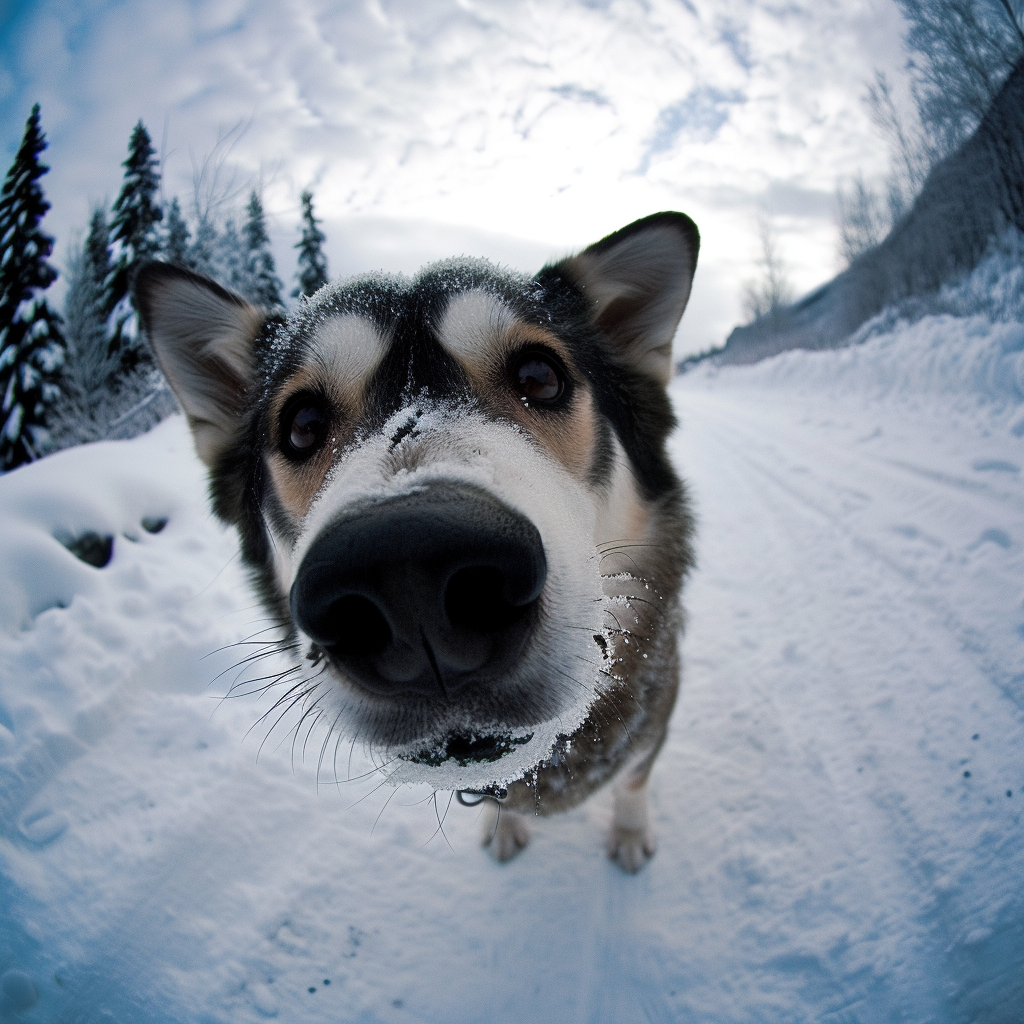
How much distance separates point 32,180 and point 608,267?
8.61 metres

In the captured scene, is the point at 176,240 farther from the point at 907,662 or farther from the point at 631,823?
the point at 907,662

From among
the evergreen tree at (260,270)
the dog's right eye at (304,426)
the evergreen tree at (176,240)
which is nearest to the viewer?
the dog's right eye at (304,426)

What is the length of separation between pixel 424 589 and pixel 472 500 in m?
0.21

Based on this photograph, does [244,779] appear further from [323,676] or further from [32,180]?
[32,180]

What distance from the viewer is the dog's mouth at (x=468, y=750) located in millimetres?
1187

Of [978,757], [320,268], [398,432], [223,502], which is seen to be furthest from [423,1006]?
[320,268]

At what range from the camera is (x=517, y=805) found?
2150mm

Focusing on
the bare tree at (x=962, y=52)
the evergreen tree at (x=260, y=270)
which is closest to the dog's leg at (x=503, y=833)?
the evergreen tree at (x=260, y=270)

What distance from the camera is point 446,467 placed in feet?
3.73

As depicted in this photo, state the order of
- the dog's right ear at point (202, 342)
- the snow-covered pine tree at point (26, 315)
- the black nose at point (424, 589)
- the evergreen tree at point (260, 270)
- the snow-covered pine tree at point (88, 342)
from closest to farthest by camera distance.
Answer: the black nose at point (424, 589)
the dog's right ear at point (202, 342)
the snow-covered pine tree at point (26, 315)
the snow-covered pine tree at point (88, 342)
the evergreen tree at point (260, 270)

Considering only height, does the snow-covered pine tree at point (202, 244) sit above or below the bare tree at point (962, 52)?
below

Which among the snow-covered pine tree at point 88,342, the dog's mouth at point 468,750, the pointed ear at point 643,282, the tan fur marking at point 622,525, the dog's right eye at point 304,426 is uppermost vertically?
the pointed ear at point 643,282

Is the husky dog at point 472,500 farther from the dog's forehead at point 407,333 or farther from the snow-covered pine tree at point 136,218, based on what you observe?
the snow-covered pine tree at point 136,218

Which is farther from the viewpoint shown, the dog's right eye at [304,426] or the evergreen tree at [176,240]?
the evergreen tree at [176,240]
